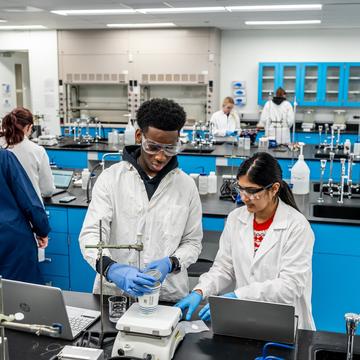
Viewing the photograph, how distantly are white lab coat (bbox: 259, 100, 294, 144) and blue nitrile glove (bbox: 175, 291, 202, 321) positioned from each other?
4913mm

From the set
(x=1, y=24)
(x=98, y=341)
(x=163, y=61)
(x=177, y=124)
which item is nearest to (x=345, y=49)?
(x=163, y=61)

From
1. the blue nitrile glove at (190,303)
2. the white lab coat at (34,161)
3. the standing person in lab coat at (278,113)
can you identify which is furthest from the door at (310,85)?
the blue nitrile glove at (190,303)

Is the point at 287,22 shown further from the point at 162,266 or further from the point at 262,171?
the point at 162,266

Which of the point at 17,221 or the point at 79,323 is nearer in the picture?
the point at 79,323

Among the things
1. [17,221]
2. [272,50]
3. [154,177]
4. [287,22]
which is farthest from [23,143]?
[272,50]

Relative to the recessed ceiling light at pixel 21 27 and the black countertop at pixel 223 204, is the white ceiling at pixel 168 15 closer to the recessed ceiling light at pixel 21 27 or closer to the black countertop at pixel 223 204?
the recessed ceiling light at pixel 21 27

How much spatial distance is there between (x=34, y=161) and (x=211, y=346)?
6.88 feet

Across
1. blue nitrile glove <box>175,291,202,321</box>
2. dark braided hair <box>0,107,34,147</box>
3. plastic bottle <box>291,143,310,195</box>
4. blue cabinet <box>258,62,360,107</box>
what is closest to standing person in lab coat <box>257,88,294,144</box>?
blue cabinet <box>258,62,360,107</box>

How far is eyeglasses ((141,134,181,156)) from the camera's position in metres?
1.63

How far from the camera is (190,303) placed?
1585mm

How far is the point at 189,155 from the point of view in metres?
5.16

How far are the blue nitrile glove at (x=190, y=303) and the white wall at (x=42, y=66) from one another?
7.39m

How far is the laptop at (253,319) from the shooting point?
1.36 m

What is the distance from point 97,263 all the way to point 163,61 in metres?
6.64
